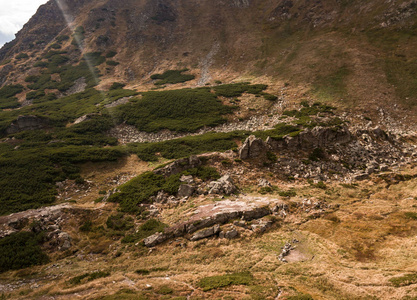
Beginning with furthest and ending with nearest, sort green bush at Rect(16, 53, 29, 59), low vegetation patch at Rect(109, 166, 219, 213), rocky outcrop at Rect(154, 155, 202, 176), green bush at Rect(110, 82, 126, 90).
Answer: green bush at Rect(16, 53, 29, 59)
green bush at Rect(110, 82, 126, 90)
rocky outcrop at Rect(154, 155, 202, 176)
low vegetation patch at Rect(109, 166, 219, 213)

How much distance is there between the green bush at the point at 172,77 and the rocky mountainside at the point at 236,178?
1.18 meters

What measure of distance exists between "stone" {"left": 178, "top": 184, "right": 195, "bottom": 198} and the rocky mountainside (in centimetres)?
16

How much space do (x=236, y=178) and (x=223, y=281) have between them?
13.8m

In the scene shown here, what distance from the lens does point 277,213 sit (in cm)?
1994

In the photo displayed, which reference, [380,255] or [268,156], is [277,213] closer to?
[380,255]

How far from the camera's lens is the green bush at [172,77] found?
253ft

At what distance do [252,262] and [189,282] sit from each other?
4.60m

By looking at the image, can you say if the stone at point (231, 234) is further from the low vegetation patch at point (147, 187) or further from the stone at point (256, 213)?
the low vegetation patch at point (147, 187)

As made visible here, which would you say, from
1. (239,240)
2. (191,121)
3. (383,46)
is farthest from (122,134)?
(383,46)

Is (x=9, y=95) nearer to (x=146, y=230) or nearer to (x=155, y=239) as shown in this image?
(x=146, y=230)

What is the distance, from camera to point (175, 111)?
53.3 meters

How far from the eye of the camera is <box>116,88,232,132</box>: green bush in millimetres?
48062

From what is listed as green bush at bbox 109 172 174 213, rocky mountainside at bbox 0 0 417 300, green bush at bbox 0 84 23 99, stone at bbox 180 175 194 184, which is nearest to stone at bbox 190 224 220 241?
rocky mountainside at bbox 0 0 417 300

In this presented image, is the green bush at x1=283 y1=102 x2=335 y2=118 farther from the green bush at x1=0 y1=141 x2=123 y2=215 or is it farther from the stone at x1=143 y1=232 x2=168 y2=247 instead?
the stone at x1=143 y1=232 x2=168 y2=247
